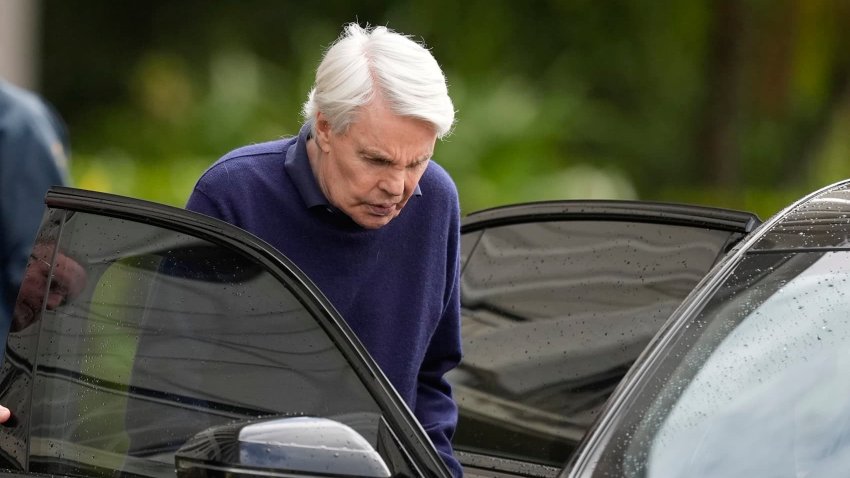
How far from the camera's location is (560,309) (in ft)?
10.8

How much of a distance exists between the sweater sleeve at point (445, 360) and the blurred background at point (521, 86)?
6184mm

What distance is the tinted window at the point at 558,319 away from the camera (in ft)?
10.4

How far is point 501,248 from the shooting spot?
3412 millimetres

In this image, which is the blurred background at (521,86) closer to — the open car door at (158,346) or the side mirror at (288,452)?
the open car door at (158,346)

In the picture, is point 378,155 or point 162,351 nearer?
point 162,351

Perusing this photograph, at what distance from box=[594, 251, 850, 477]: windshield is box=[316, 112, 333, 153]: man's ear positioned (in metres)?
0.74

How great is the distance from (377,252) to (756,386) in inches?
32.4

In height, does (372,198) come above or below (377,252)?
above

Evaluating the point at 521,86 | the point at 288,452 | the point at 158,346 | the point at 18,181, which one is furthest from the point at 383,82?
the point at 521,86

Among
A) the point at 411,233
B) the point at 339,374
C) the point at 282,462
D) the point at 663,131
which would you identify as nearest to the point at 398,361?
the point at 411,233

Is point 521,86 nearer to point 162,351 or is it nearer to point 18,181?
point 18,181

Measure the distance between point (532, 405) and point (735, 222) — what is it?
0.60 meters

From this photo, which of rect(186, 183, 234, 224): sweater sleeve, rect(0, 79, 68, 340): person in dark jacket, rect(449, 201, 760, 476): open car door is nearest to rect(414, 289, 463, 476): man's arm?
rect(449, 201, 760, 476): open car door

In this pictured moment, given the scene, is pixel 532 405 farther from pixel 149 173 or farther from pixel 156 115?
pixel 156 115
